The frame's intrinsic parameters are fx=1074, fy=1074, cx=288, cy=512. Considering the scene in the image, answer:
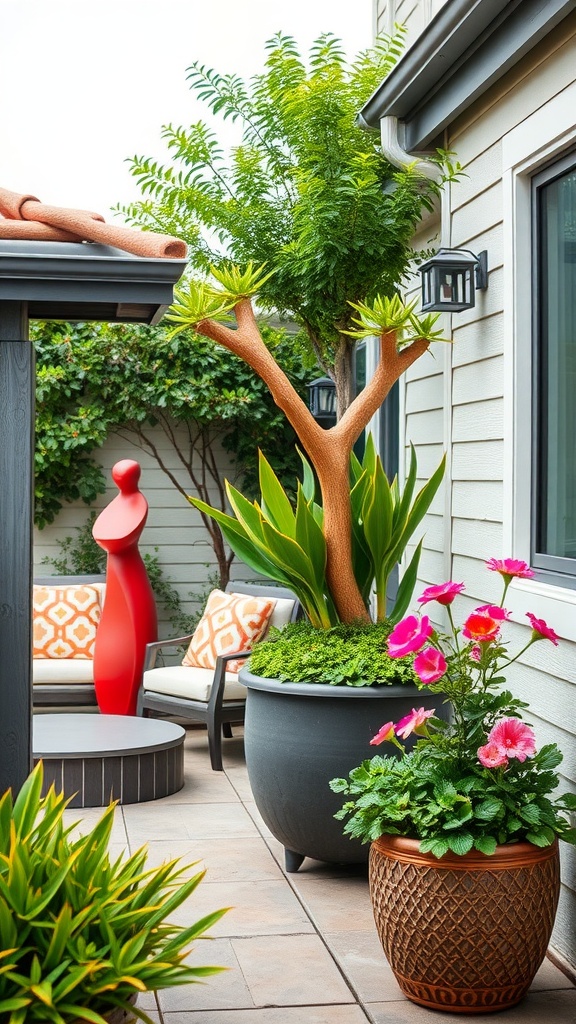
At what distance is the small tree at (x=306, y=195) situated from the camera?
4.63m

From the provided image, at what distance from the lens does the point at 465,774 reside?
294cm

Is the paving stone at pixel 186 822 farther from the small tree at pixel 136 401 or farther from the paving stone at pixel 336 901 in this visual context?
the small tree at pixel 136 401

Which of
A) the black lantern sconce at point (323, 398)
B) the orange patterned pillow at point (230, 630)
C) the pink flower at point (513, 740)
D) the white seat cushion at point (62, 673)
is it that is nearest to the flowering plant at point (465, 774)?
the pink flower at point (513, 740)

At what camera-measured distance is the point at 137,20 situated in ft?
42.2

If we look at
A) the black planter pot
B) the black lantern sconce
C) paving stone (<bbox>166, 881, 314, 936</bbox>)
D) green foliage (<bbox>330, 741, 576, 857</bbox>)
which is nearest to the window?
green foliage (<bbox>330, 741, 576, 857</bbox>)

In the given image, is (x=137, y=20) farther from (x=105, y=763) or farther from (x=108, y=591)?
(x=105, y=763)

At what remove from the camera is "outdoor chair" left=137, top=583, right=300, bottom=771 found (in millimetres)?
5613

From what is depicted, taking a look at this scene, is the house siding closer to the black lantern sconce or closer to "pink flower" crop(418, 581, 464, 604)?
"pink flower" crop(418, 581, 464, 604)

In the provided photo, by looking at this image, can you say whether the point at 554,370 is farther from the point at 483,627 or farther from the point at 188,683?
the point at 188,683

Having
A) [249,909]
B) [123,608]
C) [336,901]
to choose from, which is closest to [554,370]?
[336,901]

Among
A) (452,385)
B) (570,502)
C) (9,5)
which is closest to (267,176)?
(452,385)

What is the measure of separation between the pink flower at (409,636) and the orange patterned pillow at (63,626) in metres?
3.90

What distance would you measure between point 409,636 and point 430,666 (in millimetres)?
115

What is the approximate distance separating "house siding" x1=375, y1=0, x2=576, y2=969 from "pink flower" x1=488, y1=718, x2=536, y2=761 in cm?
37
